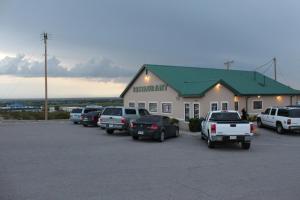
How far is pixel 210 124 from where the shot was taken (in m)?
17.2

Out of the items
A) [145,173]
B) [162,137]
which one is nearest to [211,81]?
[162,137]

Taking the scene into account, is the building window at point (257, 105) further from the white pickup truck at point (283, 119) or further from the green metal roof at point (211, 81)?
the white pickup truck at point (283, 119)

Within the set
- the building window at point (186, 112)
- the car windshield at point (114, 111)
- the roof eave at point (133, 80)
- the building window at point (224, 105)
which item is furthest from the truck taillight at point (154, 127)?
the roof eave at point (133, 80)

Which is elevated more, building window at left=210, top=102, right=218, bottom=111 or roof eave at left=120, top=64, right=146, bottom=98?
roof eave at left=120, top=64, right=146, bottom=98

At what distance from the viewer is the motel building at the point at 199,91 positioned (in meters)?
30.2

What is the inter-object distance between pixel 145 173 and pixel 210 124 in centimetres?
731

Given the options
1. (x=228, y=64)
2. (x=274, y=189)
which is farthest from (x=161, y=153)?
(x=228, y=64)

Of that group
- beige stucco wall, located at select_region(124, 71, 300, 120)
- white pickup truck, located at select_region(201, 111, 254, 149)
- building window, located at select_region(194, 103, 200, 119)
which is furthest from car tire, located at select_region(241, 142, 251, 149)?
building window, located at select_region(194, 103, 200, 119)

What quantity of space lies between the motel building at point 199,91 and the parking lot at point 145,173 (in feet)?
43.9

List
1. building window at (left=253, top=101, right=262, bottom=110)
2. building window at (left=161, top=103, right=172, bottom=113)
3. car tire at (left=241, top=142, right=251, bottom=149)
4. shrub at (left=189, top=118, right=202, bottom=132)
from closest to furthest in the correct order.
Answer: car tire at (left=241, top=142, right=251, bottom=149) → shrub at (left=189, top=118, right=202, bottom=132) → building window at (left=161, top=103, right=172, bottom=113) → building window at (left=253, top=101, right=262, bottom=110)

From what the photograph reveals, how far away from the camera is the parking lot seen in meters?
8.18

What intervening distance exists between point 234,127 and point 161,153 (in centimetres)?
394

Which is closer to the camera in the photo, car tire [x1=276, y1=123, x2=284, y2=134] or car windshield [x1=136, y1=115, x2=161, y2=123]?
car windshield [x1=136, y1=115, x2=161, y2=123]

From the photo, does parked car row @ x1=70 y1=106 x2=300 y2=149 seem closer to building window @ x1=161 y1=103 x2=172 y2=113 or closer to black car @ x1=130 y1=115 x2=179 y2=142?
black car @ x1=130 y1=115 x2=179 y2=142
